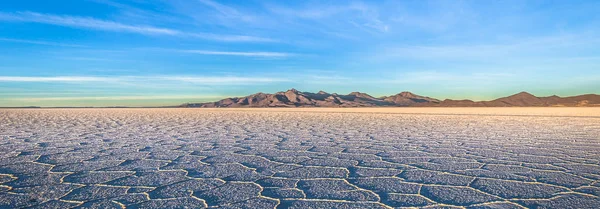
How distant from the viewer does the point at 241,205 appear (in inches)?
75.6

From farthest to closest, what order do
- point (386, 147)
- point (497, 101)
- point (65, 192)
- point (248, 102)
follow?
point (248, 102)
point (497, 101)
point (386, 147)
point (65, 192)

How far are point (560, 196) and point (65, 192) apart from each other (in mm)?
2474

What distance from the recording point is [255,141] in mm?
4707

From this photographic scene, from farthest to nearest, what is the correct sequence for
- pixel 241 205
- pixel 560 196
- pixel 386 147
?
1. pixel 386 147
2. pixel 560 196
3. pixel 241 205

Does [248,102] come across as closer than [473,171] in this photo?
No

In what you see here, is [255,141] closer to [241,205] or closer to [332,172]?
[332,172]

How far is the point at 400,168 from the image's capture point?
2.83m

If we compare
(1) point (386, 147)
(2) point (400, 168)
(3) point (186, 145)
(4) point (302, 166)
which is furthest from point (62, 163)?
(1) point (386, 147)

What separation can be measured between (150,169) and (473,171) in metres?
2.13

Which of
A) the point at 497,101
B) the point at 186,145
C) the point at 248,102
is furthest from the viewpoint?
the point at 248,102

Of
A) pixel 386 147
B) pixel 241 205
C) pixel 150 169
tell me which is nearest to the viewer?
pixel 241 205

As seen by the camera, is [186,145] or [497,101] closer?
[186,145]

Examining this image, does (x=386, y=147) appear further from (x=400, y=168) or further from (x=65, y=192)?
(x=65, y=192)

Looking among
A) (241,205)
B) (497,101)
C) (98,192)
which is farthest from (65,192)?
(497,101)
